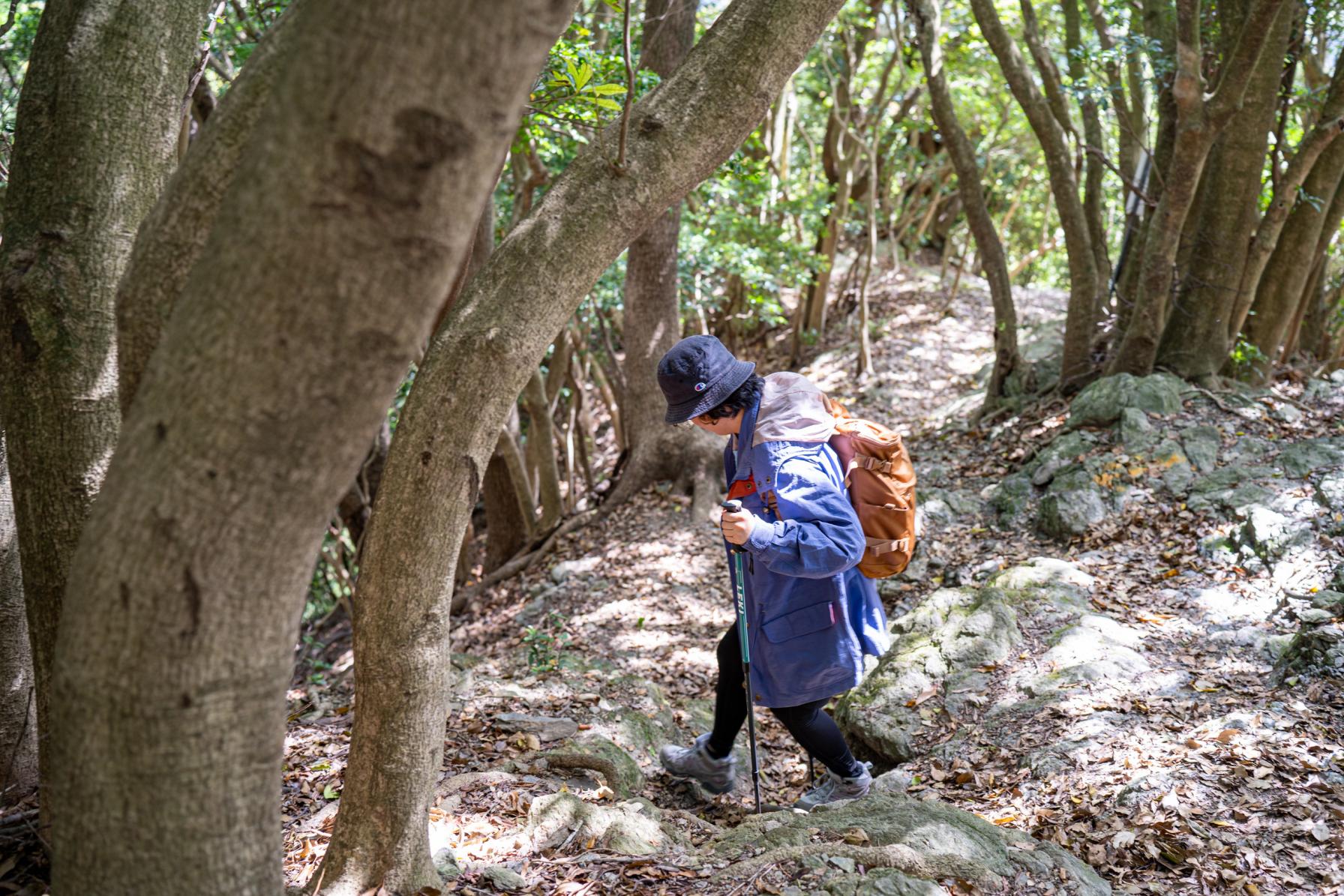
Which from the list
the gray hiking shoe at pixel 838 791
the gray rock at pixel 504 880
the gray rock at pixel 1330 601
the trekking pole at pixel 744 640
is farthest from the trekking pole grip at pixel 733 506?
the gray rock at pixel 1330 601

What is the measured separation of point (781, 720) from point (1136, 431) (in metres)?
4.79

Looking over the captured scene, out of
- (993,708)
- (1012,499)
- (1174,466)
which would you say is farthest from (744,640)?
(1174,466)

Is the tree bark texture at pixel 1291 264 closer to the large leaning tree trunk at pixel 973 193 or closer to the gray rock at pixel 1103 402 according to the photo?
the gray rock at pixel 1103 402

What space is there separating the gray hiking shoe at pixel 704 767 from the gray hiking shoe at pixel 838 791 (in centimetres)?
38

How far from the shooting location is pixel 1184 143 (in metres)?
6.86

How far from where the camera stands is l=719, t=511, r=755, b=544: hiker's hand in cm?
321

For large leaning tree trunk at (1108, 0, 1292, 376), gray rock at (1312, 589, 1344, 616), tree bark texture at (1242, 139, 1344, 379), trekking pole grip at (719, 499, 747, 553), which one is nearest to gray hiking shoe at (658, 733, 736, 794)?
trekking pole grip at (719, 499, 747, 553)

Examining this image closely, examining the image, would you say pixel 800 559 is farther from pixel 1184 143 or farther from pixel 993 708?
pixel 1184 143

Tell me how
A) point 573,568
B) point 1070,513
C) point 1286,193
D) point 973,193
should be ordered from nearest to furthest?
point 1070,513, point 1286,193, point 573,568, point 973,193

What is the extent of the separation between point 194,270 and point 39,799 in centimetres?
254

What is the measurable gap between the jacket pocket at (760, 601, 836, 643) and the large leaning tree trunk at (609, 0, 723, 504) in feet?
15.8

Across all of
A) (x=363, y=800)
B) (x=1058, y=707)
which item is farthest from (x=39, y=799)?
(x=1058, y=707)

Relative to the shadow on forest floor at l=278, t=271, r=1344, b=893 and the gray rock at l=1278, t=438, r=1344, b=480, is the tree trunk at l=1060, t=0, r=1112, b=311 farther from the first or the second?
the gray rock at l=1278, t=438, r=1344, b=480

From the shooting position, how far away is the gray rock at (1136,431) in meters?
7.09
